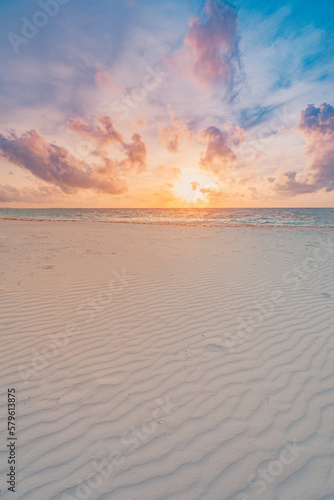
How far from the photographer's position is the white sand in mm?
1948

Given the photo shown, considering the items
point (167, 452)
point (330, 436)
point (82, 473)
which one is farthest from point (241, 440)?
point (82, 473)

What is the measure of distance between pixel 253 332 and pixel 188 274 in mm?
3477

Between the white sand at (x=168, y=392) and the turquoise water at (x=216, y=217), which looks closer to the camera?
the white sand at (x=168, y=392)

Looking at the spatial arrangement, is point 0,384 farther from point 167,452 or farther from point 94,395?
point 167,452

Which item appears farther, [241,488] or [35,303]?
[35,303]

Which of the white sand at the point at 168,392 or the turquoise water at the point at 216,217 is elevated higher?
the turquoise water at the point at 216,217

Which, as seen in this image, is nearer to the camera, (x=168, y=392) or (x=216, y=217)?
(x=168, y=392)

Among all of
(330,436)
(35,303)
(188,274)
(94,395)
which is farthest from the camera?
(188,274)

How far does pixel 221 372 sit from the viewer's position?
3100 millimetres

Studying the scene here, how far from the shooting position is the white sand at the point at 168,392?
1948mm

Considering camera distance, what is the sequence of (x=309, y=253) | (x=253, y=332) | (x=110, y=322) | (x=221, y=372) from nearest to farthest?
(x=221, y=372), (x=253, y=332), (x=110, y=322), (x=309, y=253)

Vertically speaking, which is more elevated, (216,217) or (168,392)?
(216,217)

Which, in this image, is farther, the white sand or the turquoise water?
the turquoise water

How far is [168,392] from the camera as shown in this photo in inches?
109
